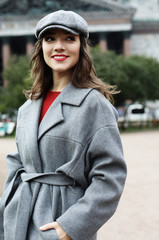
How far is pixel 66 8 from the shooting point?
43.0 metres

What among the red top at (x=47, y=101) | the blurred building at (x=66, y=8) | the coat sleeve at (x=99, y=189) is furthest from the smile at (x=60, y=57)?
the blurred building at (x=66, y=8)

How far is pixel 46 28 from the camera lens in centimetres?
191

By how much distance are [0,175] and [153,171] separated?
5.46 metres

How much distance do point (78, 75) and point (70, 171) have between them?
22.6 inches

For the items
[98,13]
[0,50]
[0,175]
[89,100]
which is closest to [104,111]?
[89,100]

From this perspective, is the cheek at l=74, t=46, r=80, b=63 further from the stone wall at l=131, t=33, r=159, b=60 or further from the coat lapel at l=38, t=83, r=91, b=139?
the stone wall at l=131, t=33, r=159, b=60

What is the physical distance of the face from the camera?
6.43 ft

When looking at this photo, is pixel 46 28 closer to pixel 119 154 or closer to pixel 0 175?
pixel 119 154

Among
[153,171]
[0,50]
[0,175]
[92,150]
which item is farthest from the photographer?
[0,50]

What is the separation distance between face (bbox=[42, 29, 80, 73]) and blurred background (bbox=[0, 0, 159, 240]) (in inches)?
27.2

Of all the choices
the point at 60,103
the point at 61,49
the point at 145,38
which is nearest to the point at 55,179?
the point at 60,103

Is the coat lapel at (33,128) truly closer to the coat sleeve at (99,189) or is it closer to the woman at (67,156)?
the woman at (67,156)

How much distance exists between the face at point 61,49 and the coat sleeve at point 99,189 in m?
0.46

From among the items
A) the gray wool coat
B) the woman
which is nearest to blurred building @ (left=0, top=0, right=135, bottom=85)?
the woman
